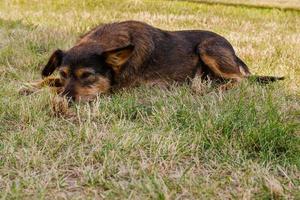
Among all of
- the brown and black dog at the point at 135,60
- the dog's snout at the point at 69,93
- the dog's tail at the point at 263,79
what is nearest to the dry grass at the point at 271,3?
the brown and black dog at the point at 135,60

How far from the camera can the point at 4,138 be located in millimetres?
4258

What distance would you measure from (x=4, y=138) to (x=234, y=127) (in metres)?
1.73

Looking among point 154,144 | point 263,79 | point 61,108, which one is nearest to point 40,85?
point 61,108

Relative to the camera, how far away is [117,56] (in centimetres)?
559

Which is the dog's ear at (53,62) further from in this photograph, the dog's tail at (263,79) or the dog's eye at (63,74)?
the dog's tail at (263,79)

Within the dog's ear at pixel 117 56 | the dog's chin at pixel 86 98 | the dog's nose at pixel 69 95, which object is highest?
the dog's ear at pixel 117 56

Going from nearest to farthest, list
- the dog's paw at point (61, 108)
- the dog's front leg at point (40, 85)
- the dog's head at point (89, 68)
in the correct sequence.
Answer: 1. the dog's paw at point (61, 108)
2. the dog's head at point (89, 68)
3. the dog's front leg at point (40, 85)

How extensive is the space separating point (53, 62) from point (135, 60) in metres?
0.85

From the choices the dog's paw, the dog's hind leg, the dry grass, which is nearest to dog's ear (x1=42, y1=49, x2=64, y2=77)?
the dog's paw

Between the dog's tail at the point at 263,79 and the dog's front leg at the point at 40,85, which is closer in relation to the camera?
the dog's front leg at the point at 40,85

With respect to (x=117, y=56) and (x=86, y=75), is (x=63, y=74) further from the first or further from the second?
(x=117, y=56)

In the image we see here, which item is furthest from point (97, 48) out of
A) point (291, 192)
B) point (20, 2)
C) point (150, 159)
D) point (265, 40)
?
point (20, 2)

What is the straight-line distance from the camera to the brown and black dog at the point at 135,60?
546cm

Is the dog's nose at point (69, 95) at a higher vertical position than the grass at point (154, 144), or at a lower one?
lower
